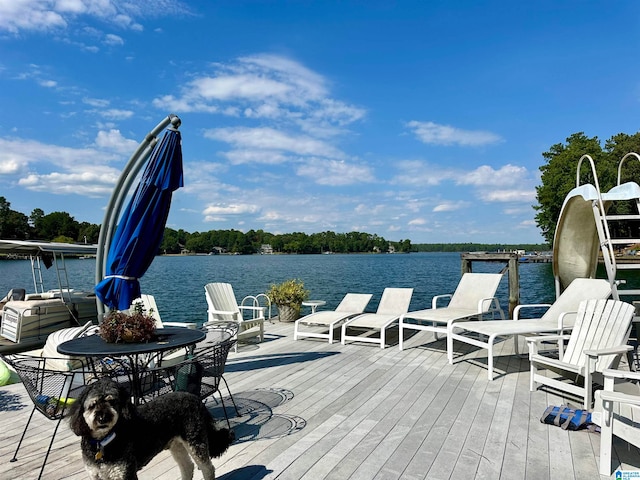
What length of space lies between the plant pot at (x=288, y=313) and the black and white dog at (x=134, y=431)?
5.82 metres

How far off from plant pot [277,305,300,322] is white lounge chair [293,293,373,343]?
137 cm

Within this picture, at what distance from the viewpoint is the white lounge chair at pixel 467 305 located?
5.68 m

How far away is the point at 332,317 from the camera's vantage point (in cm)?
646

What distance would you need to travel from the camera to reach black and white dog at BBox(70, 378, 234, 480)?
1772 millimetres

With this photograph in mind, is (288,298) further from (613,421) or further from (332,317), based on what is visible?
(613,421)

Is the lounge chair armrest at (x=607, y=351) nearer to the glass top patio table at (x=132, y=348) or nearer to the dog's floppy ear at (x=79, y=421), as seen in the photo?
the glass top patio table at (x=132, y=348)

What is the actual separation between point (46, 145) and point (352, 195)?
18195 mm

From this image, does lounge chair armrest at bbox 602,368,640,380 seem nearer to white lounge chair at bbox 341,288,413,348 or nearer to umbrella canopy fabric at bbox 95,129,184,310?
white lounge chair at bbox 341,288,413,348

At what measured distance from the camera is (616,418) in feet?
8.27

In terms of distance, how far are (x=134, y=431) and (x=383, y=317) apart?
4.72m

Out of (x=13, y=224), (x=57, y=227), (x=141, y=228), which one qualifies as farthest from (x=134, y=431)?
(x=13, y=224)

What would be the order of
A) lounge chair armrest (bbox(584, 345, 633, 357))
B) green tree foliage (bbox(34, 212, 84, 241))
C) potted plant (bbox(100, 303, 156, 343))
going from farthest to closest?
green tree foliage (bbox(34, 212, 84, 241))
lounge chair armrest (bbox(584, 345, 633, 357))
potted plant (bbox(100, 303, 156, 343))

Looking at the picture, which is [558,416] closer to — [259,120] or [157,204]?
[157,204]

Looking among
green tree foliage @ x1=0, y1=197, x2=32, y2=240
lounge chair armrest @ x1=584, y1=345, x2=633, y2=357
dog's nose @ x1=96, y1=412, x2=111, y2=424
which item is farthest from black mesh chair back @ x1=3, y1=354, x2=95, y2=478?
green tree foliage @ x1=0, y1=197, x2=32, y2=240
